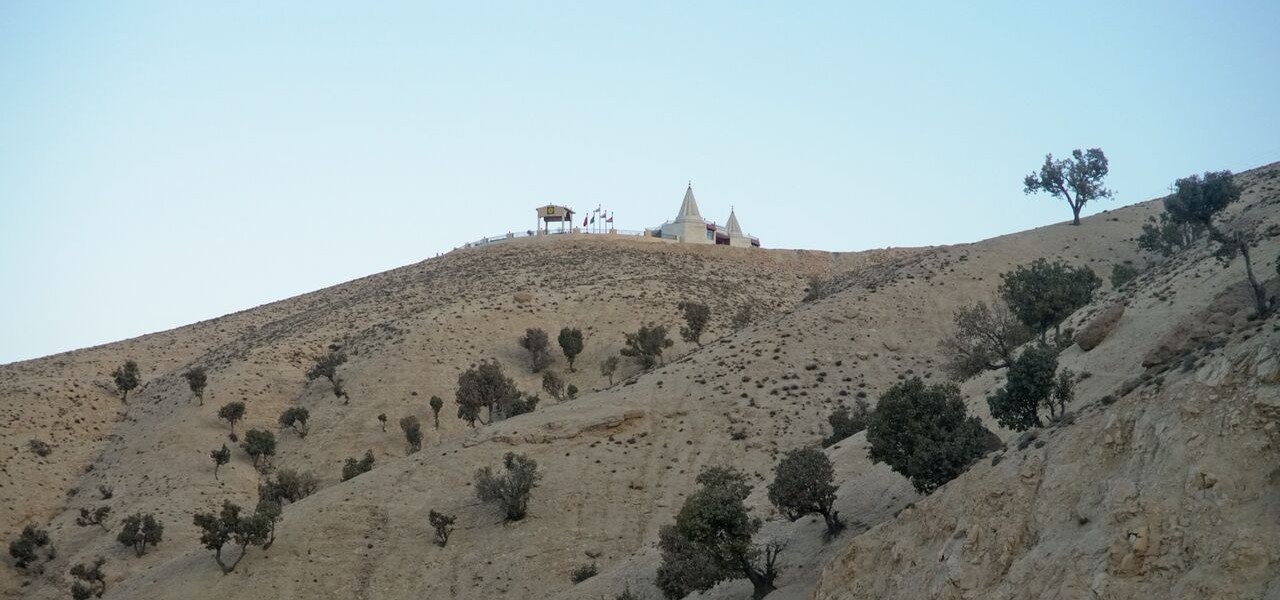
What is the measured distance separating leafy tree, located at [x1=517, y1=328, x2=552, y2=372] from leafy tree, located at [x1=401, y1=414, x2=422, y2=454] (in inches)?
450

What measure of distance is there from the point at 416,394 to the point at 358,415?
134 inches

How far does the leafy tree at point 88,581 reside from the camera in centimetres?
4669

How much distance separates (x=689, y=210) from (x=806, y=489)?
71569mm

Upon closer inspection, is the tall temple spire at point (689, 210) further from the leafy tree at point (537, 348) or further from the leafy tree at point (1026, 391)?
the leafy tree at point (1026, 391)

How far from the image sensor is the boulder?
38156 mm

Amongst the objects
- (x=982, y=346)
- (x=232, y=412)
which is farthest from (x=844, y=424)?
(x=232, y=412)

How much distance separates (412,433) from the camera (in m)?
55.3

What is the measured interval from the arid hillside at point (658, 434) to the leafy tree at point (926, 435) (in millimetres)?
2277

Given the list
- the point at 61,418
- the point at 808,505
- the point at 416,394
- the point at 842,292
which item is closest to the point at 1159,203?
the point at 842,292

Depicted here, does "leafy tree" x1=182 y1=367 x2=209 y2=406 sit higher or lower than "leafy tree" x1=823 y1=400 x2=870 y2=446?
higher

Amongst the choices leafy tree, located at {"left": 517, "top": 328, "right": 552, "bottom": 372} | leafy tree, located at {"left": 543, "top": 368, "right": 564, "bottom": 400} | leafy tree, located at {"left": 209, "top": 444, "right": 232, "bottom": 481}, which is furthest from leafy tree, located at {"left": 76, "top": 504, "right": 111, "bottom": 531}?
leafy tree, located at {"left": 517, "top": 328, "right": 552, "bottom": 372}

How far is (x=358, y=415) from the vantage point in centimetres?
5988

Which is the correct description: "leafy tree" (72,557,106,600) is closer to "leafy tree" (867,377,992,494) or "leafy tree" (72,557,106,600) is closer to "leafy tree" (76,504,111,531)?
"leafy tree" (76,504,111,531)

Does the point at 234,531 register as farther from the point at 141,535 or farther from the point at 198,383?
the point at 198,383
